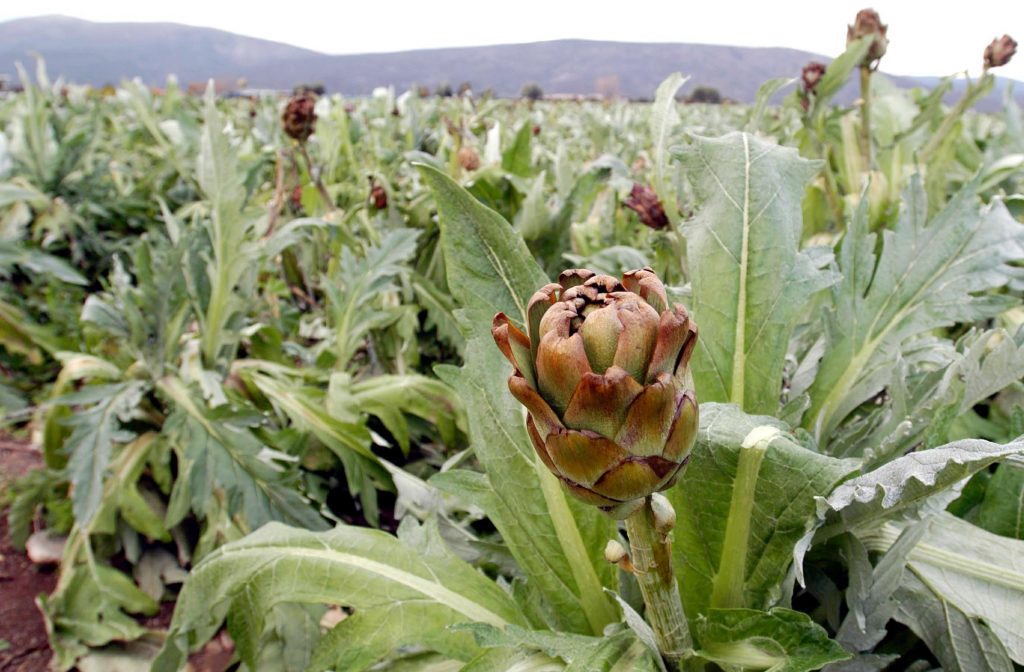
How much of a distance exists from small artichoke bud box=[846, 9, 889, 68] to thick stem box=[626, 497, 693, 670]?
1303 mm

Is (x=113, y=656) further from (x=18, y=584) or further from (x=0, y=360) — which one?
(x=0, y=360)

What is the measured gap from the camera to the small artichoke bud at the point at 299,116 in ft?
6.18

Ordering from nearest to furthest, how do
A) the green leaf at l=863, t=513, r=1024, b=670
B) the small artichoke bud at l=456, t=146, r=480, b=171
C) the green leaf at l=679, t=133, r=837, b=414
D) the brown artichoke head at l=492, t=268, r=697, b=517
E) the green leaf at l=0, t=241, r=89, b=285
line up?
the brown artichoke head at l=492, t=268, r=697, b=517 → the green leaf at l=863, t=513, r=1024, b=670 → the green leaf at l=679, t=133, r=837, b=414 → the small artichoke bud at l=456, t=146, r=480, b=171 → the green leaf at l=0, t=241, r=89, b=285

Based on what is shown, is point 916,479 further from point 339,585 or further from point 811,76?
point 811,76

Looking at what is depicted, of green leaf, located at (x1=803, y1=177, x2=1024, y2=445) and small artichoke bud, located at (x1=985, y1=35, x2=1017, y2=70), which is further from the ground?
small artichoke bud, located at (x1=985, y1=35, x2=1017, y2=70)

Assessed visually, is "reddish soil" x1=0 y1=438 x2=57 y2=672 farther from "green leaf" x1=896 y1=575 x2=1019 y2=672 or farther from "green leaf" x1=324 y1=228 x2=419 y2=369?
"green leaf" x1=896 y1=575 x2=1019 y2=672

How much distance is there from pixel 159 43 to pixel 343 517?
66647mm

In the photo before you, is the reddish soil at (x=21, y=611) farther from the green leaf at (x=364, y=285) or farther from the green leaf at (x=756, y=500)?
the green leaf at (x=756, y=500)

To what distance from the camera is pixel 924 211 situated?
0.90m

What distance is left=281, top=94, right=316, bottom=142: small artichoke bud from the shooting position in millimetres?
1883

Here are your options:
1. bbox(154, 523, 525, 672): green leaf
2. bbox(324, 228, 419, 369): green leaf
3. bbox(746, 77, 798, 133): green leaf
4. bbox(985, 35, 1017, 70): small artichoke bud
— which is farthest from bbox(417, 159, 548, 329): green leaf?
bbox(985, 35, 1017, 70): small artichoke bud

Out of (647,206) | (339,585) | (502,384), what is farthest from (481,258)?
(647,206)

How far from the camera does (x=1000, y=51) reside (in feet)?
4.94

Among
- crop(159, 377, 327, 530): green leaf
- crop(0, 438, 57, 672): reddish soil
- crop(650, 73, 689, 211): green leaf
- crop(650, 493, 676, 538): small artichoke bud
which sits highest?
crop(650, 73, 689, 211): green leaf
